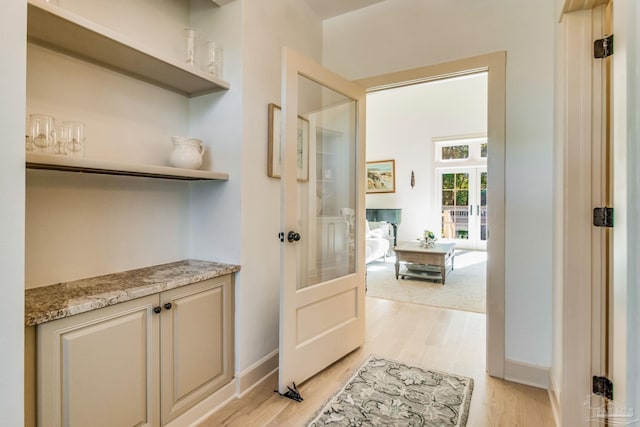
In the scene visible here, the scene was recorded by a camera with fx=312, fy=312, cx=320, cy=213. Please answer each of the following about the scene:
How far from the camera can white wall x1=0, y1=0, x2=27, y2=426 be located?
2.89 feet

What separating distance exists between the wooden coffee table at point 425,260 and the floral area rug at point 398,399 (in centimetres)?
268

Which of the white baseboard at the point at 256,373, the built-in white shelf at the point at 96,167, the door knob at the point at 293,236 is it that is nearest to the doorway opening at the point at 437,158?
the white baseboard at the point at 256,373

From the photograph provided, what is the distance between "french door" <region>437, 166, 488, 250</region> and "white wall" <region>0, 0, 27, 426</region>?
7.88 metres

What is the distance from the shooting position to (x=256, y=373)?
6.81ft

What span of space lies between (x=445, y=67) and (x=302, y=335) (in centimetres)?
217

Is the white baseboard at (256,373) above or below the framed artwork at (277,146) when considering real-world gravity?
below

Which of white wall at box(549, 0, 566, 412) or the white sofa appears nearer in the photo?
white wall at box(549, 0, 566, 412)

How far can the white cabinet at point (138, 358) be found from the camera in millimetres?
1169

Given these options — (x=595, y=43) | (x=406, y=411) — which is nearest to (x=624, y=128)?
(x=595, y=43)

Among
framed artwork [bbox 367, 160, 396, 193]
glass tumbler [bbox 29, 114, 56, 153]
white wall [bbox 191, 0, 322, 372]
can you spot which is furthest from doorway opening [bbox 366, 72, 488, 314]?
glass tumbler [bbox 29, 114, 56, 153]

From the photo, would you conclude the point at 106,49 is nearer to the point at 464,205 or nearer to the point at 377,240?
the point at 377,240

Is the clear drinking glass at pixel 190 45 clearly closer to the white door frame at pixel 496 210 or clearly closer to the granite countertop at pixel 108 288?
the granite countertop at pixel 108 288

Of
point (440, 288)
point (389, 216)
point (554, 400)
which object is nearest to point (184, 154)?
point (554, 400)

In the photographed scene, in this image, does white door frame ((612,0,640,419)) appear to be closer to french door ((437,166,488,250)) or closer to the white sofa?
the white sofa
